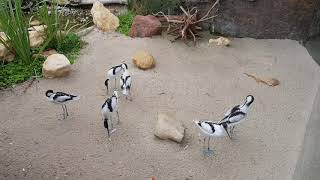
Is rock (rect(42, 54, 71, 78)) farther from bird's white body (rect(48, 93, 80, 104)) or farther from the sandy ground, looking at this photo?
bird's white body (rect(48, 93, 80, 104))

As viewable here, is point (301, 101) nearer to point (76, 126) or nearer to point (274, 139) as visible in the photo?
point (274, 139)

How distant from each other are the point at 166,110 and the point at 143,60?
1.20 m

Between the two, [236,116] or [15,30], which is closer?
[236,116]

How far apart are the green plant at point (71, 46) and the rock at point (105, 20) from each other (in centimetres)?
55

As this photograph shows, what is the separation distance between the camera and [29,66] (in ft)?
24.1

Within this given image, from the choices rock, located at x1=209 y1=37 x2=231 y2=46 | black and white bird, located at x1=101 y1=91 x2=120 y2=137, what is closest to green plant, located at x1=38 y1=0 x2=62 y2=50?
black and white bird, located at x1=101 y1=91 x2=120 y2=137

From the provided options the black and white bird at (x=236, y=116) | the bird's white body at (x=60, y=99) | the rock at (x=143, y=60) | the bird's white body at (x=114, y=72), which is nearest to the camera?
the black and white bird at (x=236, y=116)

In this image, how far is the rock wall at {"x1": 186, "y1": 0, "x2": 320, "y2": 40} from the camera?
8305 millimetres

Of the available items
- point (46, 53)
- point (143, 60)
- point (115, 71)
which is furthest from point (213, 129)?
point (46, 53)

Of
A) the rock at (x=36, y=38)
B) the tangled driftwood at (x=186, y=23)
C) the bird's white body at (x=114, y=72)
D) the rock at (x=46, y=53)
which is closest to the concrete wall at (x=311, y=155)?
the bird's white body at (x=114, y=72)

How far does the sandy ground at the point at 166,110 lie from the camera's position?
17.9 ft

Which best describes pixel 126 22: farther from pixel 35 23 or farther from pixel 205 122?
pixel 205 122

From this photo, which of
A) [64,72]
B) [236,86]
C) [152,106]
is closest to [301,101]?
[236,86]

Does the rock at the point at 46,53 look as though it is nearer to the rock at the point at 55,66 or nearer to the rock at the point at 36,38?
the rock at the point at 36,38
